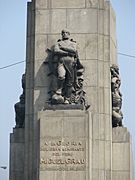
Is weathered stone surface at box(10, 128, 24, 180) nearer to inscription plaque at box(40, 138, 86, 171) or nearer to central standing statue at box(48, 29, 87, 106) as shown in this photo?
inscription plaque at box(40, 138, 86, 171)

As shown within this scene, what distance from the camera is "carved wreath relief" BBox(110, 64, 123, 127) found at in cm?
2825

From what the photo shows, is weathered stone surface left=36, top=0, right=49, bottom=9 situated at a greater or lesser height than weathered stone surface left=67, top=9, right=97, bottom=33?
greater

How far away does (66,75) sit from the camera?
88.8 feet

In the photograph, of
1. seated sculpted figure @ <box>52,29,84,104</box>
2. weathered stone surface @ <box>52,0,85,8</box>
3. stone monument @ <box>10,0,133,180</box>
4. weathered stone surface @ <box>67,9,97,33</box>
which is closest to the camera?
stone monument @ <box>10,0,133,180</box>

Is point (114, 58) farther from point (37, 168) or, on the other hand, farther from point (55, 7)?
point (37, 168)

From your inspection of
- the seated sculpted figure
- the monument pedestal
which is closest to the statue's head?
the seated sculpted figure

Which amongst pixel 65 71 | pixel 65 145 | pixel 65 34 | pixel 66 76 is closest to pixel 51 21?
pixel 65 34

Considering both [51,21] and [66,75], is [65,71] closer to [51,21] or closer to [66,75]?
[66,75]

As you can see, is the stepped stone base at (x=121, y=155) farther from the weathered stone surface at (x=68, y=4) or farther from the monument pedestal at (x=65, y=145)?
the weathered stone surface at (x=68, y=4)

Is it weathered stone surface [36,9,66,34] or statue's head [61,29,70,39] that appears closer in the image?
statue's head [61,29,70,39]

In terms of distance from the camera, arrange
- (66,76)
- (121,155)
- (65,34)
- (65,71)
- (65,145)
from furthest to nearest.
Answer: (121,155), (65,34), (66,76), (65,71), (65,145)

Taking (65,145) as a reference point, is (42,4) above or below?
above

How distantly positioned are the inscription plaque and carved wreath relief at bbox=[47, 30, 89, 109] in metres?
1.70

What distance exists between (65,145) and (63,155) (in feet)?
1.26
